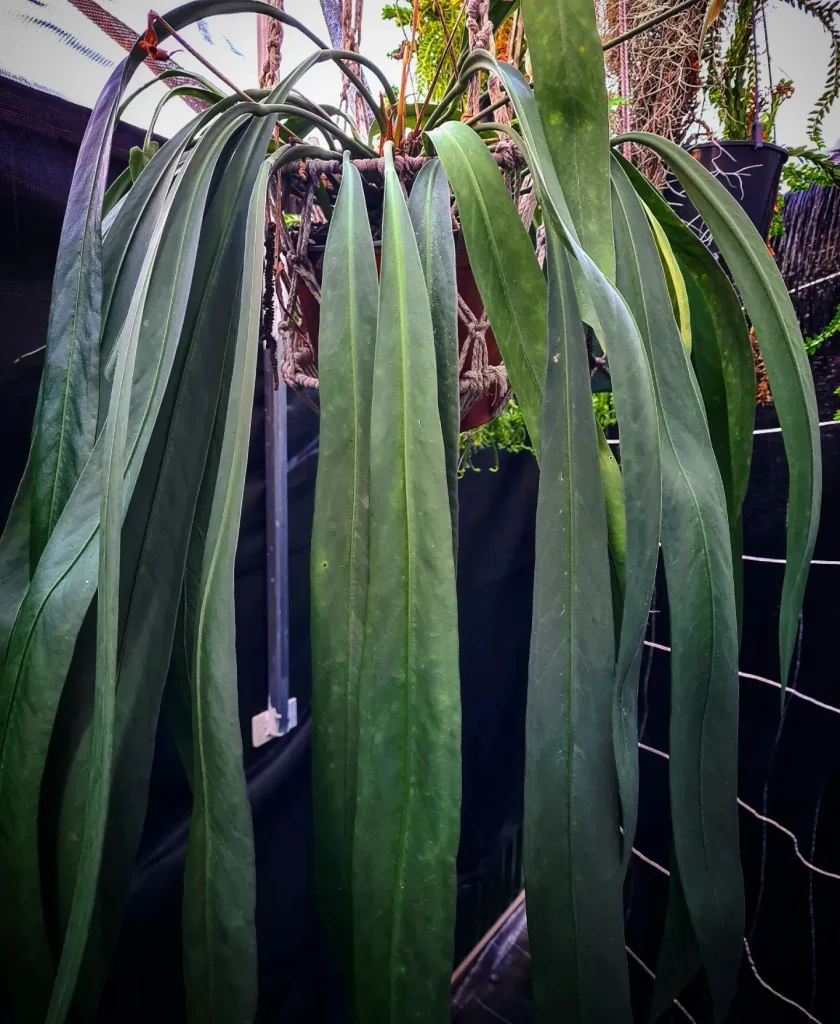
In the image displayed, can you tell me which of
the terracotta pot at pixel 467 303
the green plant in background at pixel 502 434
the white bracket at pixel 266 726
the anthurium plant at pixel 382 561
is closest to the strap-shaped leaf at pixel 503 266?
the anthurium plant at pixel 382 561

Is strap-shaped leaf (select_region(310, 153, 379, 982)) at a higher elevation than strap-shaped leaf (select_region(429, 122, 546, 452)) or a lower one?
lower

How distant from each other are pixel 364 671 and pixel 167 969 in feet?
2.33

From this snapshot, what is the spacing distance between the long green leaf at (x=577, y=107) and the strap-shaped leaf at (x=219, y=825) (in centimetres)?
26

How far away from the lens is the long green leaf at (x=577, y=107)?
13.3 inches

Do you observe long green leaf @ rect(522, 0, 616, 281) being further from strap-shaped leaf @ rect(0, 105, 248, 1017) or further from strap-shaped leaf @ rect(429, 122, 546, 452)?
strap-shaped leaf @ rect(0, 105, 248, 1017)

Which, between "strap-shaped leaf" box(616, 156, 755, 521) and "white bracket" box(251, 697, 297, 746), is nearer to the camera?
"strap-shaped leaf" box(616, 156, 755, 521)

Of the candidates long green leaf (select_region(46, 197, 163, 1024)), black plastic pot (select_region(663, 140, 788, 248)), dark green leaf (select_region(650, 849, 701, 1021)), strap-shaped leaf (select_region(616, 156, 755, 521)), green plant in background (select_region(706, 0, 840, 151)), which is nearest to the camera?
long green leaf (select_region(46, 197, 163, 1024))

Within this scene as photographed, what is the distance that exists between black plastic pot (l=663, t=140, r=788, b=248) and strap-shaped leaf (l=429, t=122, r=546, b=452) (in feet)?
1.60

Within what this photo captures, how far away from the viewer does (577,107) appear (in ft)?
1.14

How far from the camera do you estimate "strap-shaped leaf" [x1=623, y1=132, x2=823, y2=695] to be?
394 mm

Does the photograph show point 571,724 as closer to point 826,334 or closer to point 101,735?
point 101,735

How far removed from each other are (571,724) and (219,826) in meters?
0.20

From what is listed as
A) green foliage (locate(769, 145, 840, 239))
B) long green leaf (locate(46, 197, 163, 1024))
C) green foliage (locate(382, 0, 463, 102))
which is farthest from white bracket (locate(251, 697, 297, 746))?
green foliage (locate(769, 145, 840, 239))

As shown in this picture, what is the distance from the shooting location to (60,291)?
398 mm
